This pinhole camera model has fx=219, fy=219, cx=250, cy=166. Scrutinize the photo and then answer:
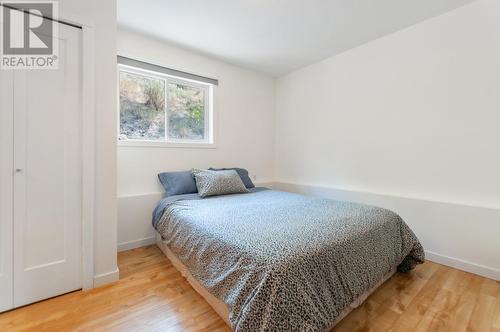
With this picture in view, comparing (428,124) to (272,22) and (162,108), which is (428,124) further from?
(162,108)

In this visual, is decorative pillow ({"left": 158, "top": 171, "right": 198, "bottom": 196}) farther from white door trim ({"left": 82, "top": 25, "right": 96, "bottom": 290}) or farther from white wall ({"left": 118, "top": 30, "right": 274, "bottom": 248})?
white door trim ({"left": 82, "top": 25, "right": 96, "bottom": 290})

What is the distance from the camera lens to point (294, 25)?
7.54ft

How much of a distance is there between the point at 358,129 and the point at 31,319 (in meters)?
3.38

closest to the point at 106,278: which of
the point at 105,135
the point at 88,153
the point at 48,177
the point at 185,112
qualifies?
the point at 48,177

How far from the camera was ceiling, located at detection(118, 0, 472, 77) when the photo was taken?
1.98 m

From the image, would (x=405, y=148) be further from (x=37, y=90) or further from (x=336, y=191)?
(x=37, y=90)

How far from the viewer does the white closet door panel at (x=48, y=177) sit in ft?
4.79

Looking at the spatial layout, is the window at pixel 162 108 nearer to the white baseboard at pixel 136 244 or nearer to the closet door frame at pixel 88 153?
the closet door frame at pixel 88 153

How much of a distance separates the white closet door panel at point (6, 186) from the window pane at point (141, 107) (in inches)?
41.8

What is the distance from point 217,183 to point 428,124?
229cm

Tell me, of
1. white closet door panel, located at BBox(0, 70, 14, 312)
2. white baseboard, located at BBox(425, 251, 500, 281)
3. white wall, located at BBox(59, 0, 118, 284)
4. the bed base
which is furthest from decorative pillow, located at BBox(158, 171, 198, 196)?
white baseboard, located at BBox(425, 251, 500, 281)

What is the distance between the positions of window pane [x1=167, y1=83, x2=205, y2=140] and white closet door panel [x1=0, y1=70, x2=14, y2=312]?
1.51 metres

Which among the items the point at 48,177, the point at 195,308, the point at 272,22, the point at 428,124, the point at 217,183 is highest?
the point at 272,22

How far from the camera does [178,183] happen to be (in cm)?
253
